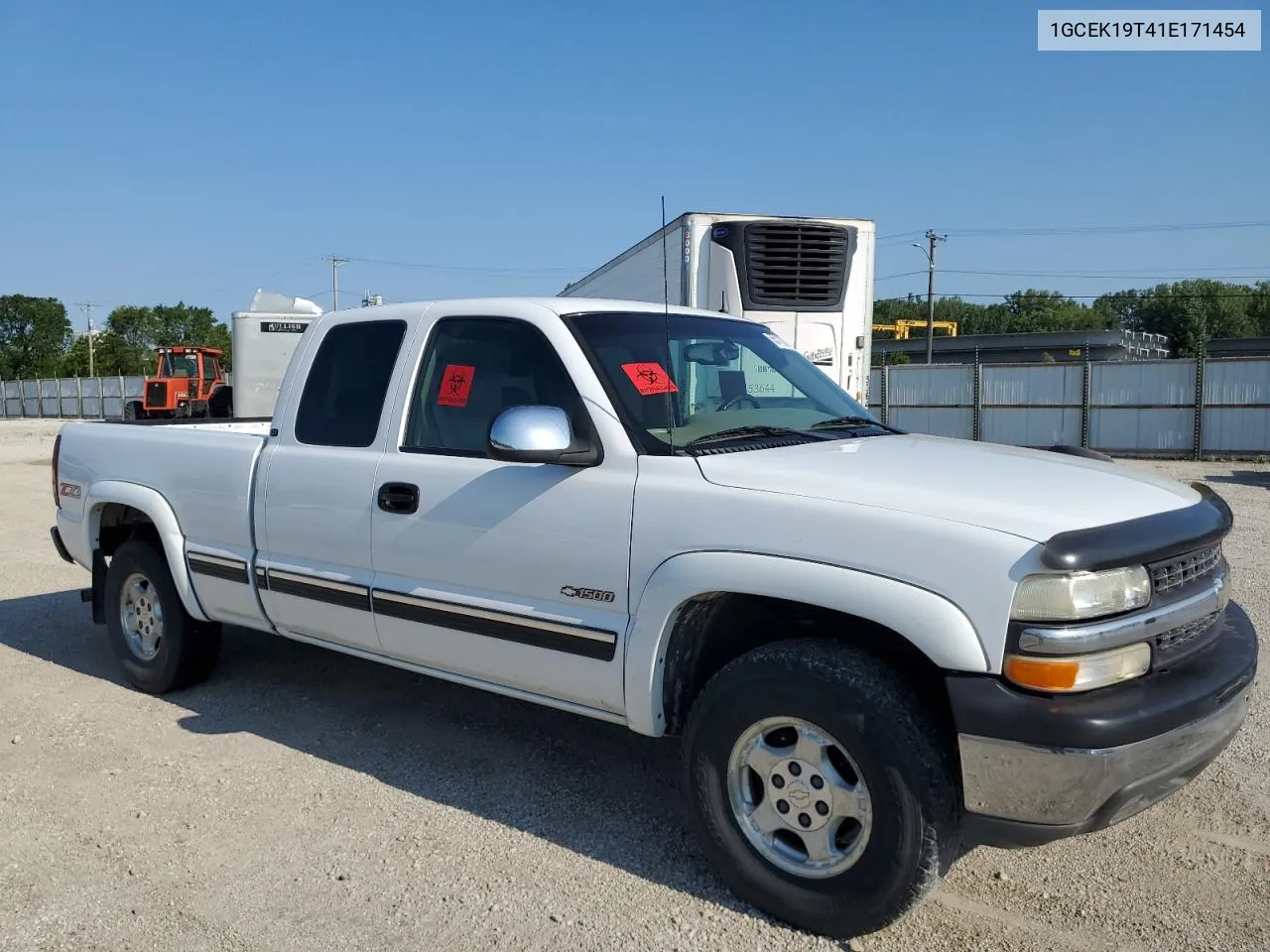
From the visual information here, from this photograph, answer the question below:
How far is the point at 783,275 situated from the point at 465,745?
716cm

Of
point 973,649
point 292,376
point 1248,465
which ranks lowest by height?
point 1248,465

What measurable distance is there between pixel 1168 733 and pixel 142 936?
297 cm

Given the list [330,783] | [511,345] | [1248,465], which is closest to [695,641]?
[511,345]

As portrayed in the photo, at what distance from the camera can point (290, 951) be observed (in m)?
2.95

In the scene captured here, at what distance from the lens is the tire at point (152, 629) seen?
5129mm

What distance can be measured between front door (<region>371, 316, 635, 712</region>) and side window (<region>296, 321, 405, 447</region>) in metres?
0.23

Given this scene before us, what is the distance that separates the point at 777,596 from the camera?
293cm

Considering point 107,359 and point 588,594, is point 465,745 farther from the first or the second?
point 107,359

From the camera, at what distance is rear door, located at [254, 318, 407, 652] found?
411cm

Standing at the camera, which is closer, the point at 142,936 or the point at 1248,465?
the point at 142,936

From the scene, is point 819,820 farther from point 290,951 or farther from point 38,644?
point 38,644

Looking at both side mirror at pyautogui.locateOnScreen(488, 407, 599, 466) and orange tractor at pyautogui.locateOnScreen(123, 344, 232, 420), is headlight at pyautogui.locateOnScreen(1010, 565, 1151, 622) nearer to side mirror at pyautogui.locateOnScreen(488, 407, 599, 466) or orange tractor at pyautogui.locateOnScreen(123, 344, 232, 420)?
side mirror at pyautogui.locateOnScreen(488, 407, 599, 466)

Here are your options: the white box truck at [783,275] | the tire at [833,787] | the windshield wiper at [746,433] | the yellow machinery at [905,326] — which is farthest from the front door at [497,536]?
the yellow machinery at [905,326]

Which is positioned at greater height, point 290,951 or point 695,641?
point 695,641
